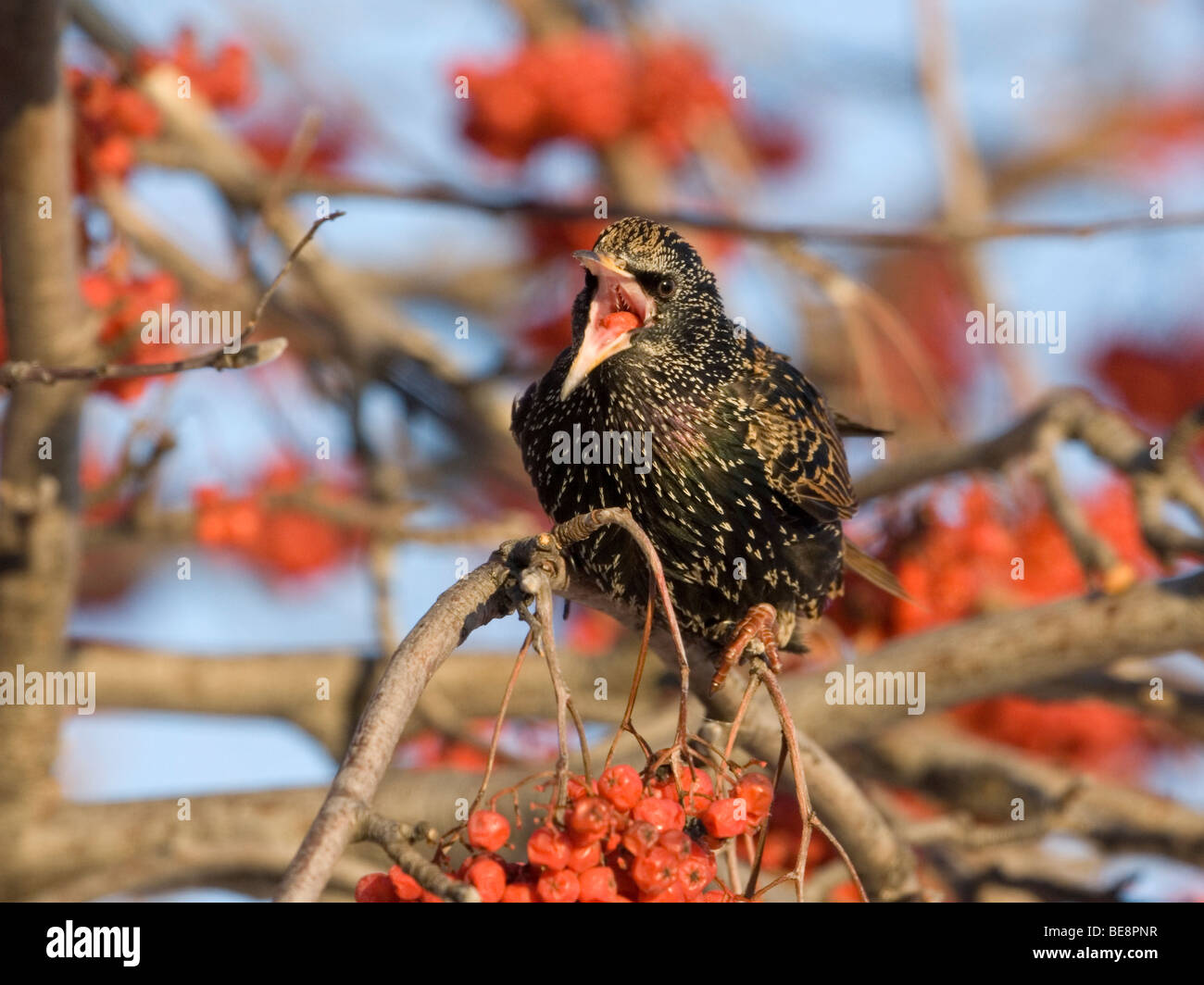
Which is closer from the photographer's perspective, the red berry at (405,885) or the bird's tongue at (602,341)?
the red berry at (405,885)

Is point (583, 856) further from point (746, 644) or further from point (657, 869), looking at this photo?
point (746, 644)

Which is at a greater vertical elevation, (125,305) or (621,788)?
(125,305)

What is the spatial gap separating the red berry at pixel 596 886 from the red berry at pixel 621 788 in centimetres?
10

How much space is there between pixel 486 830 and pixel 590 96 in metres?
4.01

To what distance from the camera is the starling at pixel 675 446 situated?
2732mm

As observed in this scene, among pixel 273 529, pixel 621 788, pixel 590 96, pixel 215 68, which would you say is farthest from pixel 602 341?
pixel 273 529

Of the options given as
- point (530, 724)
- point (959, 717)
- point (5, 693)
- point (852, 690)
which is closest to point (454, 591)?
point (852, 690)

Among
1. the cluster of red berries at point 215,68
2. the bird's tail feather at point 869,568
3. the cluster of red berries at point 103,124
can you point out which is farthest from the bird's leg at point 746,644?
the cluster of red berries at point 215,68

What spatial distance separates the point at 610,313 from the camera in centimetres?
281

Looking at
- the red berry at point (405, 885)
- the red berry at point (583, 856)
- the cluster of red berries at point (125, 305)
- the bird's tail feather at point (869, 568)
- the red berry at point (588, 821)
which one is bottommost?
the red berry at point (405, 885)

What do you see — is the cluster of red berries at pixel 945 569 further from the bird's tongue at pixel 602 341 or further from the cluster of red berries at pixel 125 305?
the cluster of red berries at pixel 125 305

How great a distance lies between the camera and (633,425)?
9.07 ft
